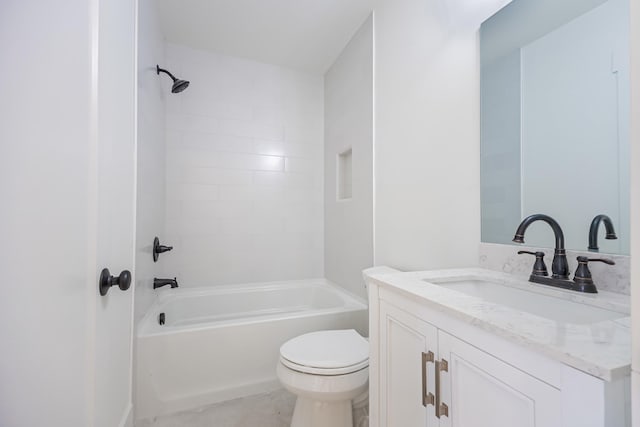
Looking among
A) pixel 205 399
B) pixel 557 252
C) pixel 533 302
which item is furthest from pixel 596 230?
pixel 205 399

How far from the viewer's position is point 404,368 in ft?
2.81

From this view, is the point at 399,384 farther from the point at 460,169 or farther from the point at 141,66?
the point at 141,66

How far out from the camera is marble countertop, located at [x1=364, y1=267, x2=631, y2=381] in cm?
41

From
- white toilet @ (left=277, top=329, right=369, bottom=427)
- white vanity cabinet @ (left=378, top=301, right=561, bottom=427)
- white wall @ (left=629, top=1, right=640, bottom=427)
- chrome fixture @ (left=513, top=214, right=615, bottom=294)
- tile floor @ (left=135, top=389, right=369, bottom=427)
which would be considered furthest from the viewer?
tile floor @ (left=135, top=389, right=369, bottom=427)

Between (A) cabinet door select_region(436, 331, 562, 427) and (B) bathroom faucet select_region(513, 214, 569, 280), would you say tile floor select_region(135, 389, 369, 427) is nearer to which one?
(A) cabinet door select_region(436, 331, 562, 427)

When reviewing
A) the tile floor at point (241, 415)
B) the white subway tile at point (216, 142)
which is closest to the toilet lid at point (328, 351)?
the tile floor at point (241, 415)

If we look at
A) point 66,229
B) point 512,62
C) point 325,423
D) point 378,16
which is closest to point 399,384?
point 325,423

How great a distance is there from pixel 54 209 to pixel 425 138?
1.52 metres

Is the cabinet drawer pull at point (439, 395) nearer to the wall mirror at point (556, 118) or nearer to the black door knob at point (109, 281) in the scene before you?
the wall mirror at point (556, 118)

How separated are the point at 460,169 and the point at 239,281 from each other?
2058mm

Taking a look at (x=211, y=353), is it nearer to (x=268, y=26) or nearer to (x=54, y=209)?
(x=54, y=209)

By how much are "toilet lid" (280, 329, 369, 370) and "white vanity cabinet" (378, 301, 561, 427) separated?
0.91ft

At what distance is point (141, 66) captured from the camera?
1.51m

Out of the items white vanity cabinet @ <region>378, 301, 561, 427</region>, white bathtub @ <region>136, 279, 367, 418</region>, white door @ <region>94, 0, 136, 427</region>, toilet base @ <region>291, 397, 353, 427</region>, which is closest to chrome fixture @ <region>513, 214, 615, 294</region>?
white vanity cabinet @ <region>378, 301, 561, 427</region>
